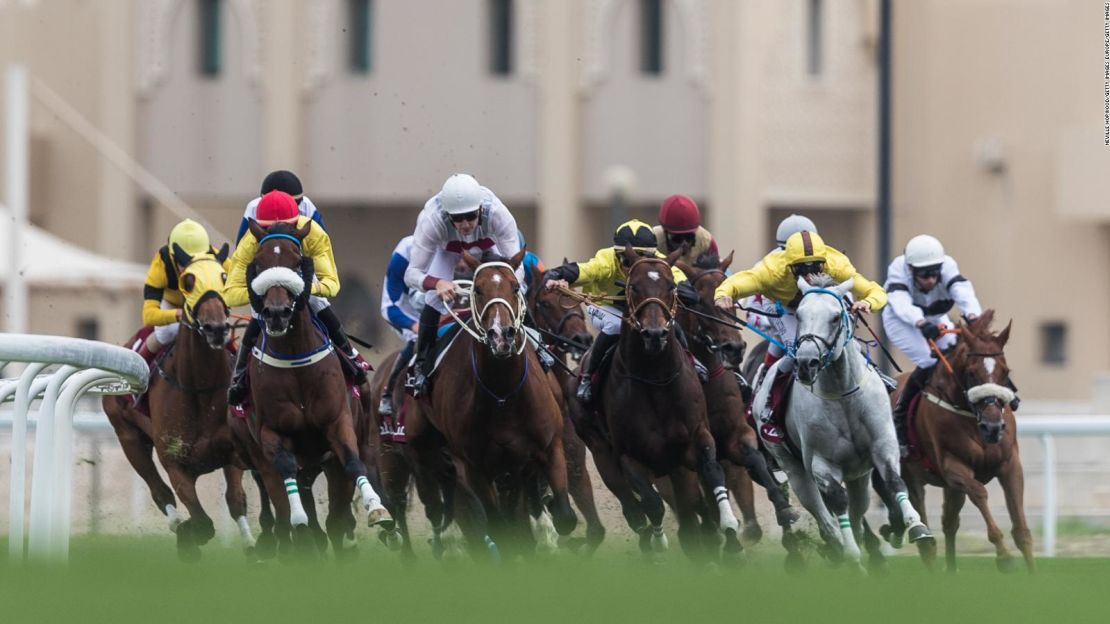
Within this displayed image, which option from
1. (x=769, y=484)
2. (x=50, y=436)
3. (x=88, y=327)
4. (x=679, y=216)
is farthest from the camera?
(x=88, y=327)

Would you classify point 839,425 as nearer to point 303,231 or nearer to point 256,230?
point 303,231

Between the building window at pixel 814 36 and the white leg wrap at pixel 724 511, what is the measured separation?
21.1 m

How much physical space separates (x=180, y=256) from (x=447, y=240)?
6.63ft

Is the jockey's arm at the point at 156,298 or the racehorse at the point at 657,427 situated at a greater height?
the jockey's arm at the point at 156,298

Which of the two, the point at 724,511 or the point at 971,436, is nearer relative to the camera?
the point at 724,511

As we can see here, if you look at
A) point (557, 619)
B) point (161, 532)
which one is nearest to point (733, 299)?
point (557, 619)

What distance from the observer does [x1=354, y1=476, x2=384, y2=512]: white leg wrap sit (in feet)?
34.9

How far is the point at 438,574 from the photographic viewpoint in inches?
372

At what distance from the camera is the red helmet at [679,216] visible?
484 inches

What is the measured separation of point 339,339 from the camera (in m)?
11.6

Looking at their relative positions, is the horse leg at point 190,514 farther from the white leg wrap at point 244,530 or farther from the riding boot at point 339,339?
the riding boot at point 339,339

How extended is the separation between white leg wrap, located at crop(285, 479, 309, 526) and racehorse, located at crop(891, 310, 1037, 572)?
388 centimetres

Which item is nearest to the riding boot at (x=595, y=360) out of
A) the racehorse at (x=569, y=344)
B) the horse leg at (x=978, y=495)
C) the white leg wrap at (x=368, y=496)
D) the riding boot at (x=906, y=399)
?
the racehorse at (x=569, y=344)

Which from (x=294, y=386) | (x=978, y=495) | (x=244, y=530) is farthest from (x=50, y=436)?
(x=978, y=495)
